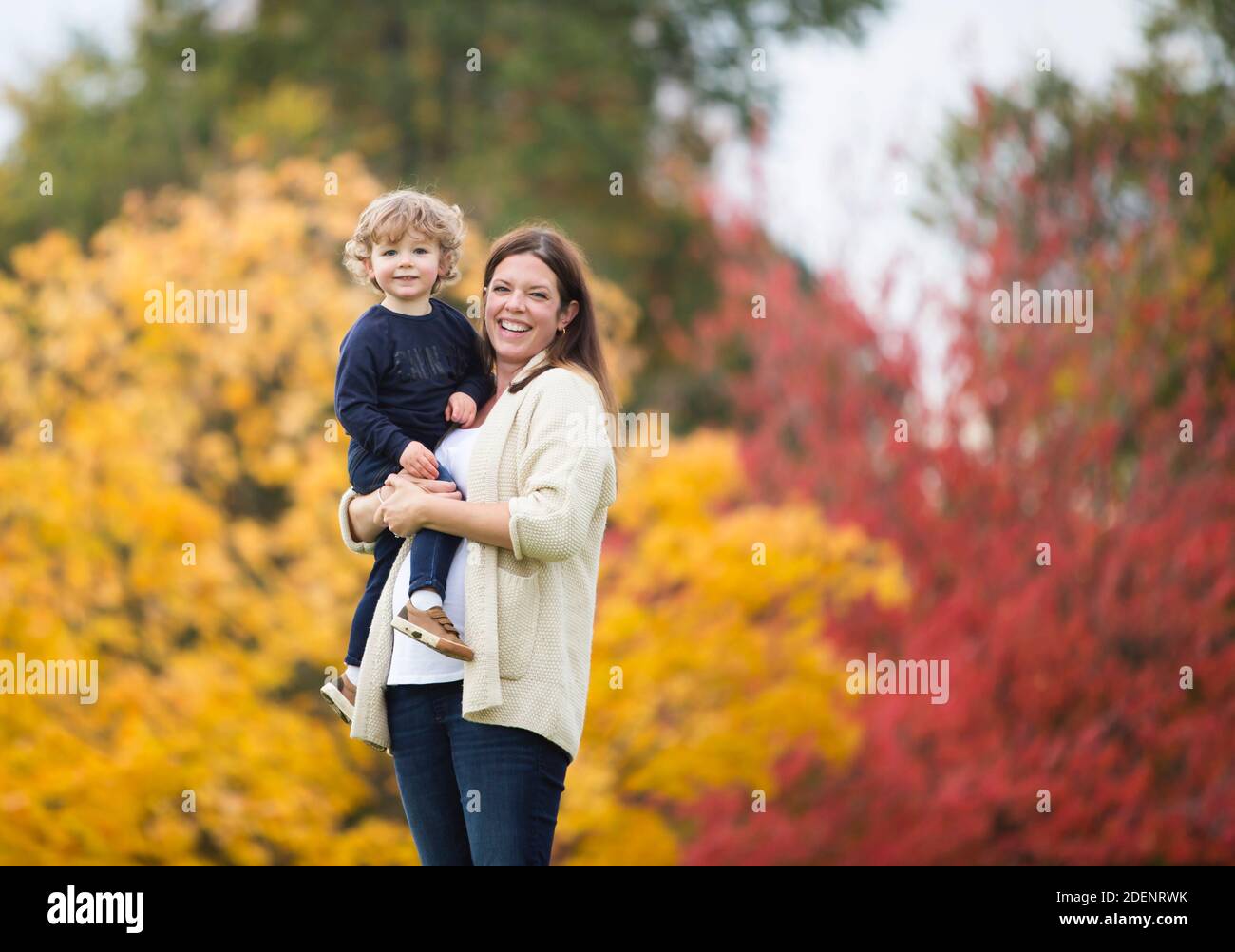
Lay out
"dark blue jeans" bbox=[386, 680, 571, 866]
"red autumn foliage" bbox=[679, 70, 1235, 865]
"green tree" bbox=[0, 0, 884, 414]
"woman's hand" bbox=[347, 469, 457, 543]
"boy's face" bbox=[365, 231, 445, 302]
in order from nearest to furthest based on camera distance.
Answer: "dark blue jeans" bbox=[386, 680, 571, 866] < "woman's hand" bbox=[347, 469, 457, 543] < "boy's face" bbox=[365, 231, 445, 302] < "red autumn foliage" bbox=[679, 70, 1235, 865] < "green tree" bbox=[0, 0, 884, 414]

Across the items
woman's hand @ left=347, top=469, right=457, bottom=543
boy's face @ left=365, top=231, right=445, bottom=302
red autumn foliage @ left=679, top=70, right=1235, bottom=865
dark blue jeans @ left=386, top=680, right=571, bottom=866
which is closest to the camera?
dark blue jeans @ left=386, top=680, right=571, bottom=866

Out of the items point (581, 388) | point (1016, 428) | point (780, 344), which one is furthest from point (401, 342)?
point (780, 344)

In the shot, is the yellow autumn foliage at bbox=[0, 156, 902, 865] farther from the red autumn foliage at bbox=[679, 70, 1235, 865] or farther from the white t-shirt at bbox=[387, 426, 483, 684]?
the white t-shirt at bbox=[387, 426, 483, 684]

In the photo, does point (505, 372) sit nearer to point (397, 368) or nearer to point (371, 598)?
point (397, 368)

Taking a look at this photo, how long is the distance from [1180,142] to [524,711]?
34.6ft

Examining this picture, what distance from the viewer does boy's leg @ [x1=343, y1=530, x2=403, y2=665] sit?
2.42 m

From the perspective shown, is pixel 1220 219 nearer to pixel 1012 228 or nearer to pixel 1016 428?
pixel 1012 228

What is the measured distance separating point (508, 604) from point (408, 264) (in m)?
0.59

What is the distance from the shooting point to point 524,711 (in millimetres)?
2227

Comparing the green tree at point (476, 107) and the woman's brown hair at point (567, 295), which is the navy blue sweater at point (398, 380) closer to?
the woman's brown hair at point (567, 295)

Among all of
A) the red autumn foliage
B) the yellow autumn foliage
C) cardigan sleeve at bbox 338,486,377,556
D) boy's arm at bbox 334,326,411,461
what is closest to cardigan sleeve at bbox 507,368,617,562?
boy's arm at bbox 334,326,411,461

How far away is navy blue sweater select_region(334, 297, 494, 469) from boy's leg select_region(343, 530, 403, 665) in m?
0.13

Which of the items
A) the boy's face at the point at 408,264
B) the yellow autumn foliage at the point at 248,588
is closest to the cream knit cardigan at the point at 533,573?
the boy's face at the point at 408,264

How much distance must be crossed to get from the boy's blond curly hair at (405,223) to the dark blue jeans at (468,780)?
709 millimetres
